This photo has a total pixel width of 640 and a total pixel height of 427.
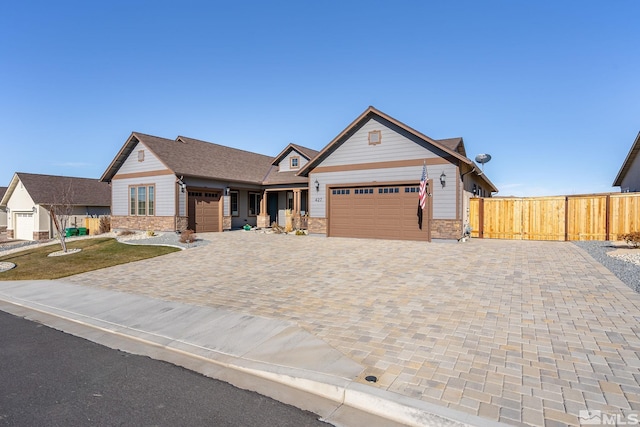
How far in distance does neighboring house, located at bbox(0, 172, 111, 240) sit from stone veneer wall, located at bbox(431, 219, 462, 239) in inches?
1130

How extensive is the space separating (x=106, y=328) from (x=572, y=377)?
23.6ft

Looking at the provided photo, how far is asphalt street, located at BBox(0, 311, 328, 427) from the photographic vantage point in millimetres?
3492

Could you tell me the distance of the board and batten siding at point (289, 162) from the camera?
2608 centimetres

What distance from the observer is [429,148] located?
16.9m

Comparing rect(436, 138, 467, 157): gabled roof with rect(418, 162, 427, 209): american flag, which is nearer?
rect(418, 162, 427, 209): american flag

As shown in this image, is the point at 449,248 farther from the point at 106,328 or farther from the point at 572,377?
the point at 106,328

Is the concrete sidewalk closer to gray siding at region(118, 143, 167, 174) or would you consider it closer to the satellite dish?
gray siding at region(118, 143, 167, 174)

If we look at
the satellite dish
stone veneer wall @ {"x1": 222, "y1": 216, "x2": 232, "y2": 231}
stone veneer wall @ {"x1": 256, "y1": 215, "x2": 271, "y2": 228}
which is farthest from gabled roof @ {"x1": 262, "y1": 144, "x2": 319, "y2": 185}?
the satellite dish

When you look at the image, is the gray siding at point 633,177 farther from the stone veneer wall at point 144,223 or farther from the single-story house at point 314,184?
the stone veneer wall at point 144,223

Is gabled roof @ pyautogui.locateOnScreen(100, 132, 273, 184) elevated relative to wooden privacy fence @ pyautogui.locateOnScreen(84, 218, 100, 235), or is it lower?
elevated

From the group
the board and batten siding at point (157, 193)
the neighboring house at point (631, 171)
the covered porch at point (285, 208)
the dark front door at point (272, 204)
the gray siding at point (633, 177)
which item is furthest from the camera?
the dark front door at point (272, 204)

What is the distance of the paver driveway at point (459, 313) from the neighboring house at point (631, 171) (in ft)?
44.9

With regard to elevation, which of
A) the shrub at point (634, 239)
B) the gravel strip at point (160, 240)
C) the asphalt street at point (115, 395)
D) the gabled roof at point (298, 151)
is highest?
the gabled roof at point (298, 151)

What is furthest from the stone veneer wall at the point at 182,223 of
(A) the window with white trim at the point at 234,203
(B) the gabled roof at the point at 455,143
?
(B) the gabled roof at the point at 455,143
